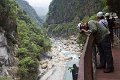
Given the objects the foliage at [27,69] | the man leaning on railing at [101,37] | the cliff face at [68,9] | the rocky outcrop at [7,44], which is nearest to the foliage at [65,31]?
the cliff face at [68,9]

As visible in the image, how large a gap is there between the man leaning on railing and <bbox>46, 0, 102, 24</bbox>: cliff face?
309ft

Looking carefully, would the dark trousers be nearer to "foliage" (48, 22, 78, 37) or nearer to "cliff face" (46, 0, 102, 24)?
"cliff face" (46, 0, 102, 24)

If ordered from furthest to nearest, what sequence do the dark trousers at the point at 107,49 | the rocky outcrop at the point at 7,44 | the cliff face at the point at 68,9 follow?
the cliff face at the point at 68,9 < the rocky outcrop at the point at 7,44 < the dark trousers at the point at 107,49

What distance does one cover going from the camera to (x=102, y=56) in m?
7.51

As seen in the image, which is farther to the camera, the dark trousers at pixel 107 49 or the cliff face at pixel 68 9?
the cliff face at pixel 68 9

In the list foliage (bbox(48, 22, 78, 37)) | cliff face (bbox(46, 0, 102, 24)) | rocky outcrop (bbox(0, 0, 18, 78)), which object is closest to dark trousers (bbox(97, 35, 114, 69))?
rocky outcrop (bbox(0, 0, 18, 78))


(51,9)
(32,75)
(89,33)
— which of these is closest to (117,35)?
(89,33)

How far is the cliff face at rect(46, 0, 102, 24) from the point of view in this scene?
113m

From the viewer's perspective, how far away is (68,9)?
140 meters

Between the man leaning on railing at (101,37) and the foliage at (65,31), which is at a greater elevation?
the man leaning on railing at (101,37)

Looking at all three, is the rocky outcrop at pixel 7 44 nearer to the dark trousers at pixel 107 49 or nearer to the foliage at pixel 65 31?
the dark trousers at pixel 107 49

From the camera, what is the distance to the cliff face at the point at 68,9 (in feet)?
369

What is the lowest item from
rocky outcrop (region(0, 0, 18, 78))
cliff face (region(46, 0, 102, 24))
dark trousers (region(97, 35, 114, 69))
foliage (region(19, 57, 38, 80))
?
foliage (region(19, 57, 38, 80))

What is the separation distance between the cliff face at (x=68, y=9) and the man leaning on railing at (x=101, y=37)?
94.3 m
